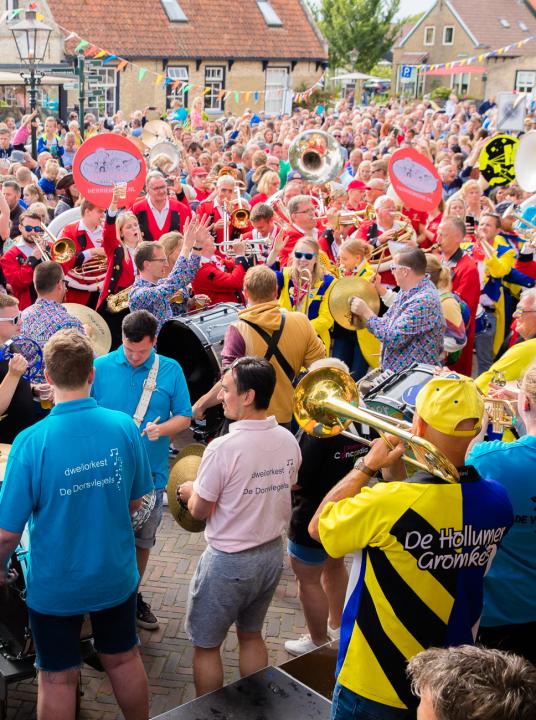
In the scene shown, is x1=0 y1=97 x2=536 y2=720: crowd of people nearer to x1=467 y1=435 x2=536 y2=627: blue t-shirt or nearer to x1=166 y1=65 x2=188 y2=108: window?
x1=467 y1=435 x2=536 y2=627: blue t-shirt

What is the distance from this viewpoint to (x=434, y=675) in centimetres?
184

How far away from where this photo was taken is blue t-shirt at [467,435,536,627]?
3.24m

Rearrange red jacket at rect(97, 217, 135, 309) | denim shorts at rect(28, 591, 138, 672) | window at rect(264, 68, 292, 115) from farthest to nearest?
1. window at rect(264, 68, 292, 115)
2. red jacket at rect(97, 217, 135, 309)
3. denim shorts at rect(28, 591, 138, 672)

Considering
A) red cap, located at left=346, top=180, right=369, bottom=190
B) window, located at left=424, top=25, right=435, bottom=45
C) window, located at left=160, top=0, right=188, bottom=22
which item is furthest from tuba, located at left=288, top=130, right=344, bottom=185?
window, located at left=424, top=25, right=435, bottom=45

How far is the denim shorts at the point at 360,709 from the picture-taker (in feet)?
→ 9.12

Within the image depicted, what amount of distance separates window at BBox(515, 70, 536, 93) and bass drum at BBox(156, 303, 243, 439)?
48569mm

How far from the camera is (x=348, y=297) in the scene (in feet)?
20.7

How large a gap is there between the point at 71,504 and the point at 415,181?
6.45 m

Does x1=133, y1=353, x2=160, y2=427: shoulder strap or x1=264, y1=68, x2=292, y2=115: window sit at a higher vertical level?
x1=264, y1=68, x2=292, y2=115: window

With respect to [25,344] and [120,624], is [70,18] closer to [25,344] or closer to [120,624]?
[25,344]

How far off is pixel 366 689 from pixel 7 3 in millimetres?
33256

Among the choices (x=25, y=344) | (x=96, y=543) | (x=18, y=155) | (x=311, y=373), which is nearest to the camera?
(x=96, y=543)

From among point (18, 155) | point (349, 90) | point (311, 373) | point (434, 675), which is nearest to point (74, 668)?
point (311, 373)

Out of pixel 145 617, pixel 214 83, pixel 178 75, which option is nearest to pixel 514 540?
pixel 145 617
